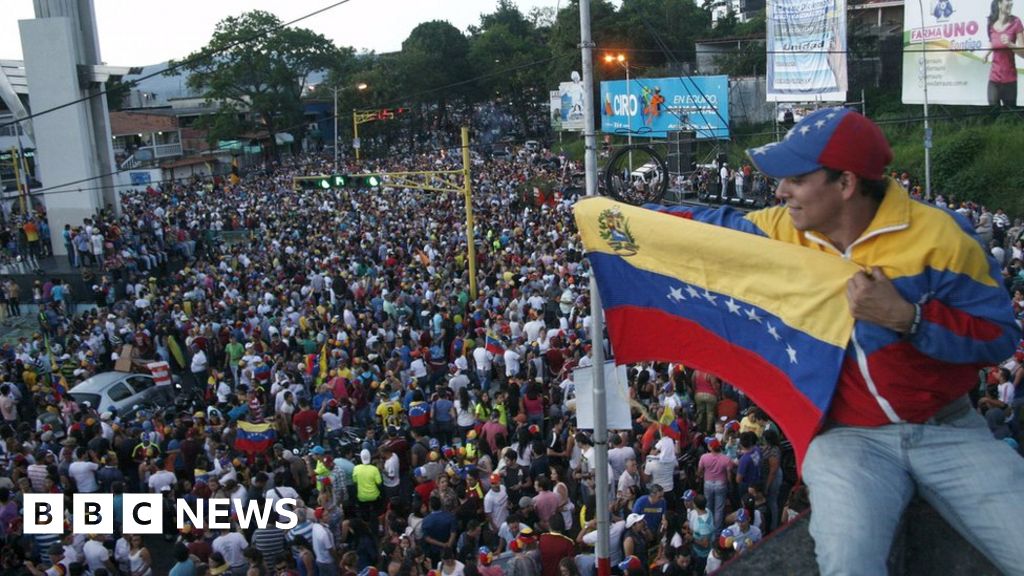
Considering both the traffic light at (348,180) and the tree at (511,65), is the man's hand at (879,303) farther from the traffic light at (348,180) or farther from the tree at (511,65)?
the tree at (511,65)

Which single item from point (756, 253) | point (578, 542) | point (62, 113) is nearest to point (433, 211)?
point (62, 113)

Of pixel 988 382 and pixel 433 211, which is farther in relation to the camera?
pixel 433 211

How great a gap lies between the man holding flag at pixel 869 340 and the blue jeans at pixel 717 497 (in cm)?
666

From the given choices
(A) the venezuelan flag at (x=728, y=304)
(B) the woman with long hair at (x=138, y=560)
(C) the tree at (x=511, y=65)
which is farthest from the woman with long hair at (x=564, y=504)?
(C) the tree at (x=511, y=65)

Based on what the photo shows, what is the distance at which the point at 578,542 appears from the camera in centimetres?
906

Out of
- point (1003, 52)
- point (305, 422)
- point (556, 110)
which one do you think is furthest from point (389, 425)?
point (556, 110)

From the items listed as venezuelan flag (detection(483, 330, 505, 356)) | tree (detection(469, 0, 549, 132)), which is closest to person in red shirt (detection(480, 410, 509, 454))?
venezuelan flag (detection(483, 330, 505, 356))

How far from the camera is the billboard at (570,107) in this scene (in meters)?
47.7

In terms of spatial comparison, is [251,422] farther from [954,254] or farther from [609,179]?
[954,254]

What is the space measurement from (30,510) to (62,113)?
887 inches

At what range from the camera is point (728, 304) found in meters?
2.99

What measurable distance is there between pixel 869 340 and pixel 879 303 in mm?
172

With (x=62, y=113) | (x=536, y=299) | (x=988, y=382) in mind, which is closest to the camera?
(x=988, y=382)

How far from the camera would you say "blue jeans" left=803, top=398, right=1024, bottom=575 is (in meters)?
2.26
